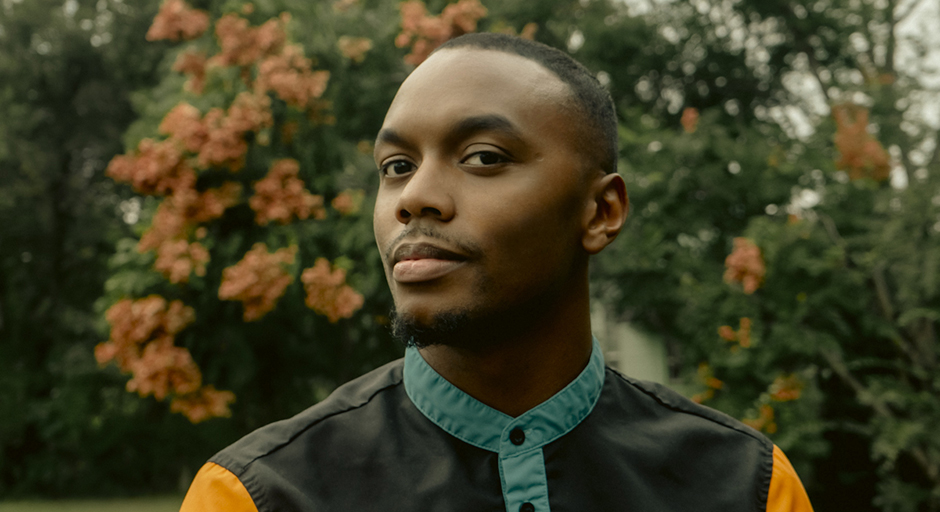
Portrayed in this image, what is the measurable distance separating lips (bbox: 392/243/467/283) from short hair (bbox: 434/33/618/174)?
44 centimetres

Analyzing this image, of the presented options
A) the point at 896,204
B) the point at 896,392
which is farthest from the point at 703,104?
the point at 896,392

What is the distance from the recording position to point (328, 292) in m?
5.61

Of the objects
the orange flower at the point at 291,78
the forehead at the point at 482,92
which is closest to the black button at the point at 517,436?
the forehead at the point at 482,92

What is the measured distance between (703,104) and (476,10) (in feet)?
15.7

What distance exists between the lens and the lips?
150 centimetres

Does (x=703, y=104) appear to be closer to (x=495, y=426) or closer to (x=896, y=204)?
(x=896, y=204)

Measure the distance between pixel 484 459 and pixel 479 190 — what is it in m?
0.57

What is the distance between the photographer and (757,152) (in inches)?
240

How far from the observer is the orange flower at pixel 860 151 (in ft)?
17.8

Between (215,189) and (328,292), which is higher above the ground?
(215,189)

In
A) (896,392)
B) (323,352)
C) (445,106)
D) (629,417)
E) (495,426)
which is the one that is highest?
(445,106)

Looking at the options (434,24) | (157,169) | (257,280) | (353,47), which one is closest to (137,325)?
(257,280)

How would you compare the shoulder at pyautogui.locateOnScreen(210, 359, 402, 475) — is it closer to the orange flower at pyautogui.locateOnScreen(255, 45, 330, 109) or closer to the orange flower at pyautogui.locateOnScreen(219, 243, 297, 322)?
the orange flower at pyautogui.locateOnScreen(219, 243, 297, 322)

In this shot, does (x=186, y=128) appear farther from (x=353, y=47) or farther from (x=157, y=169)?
(x=353, y=47)
